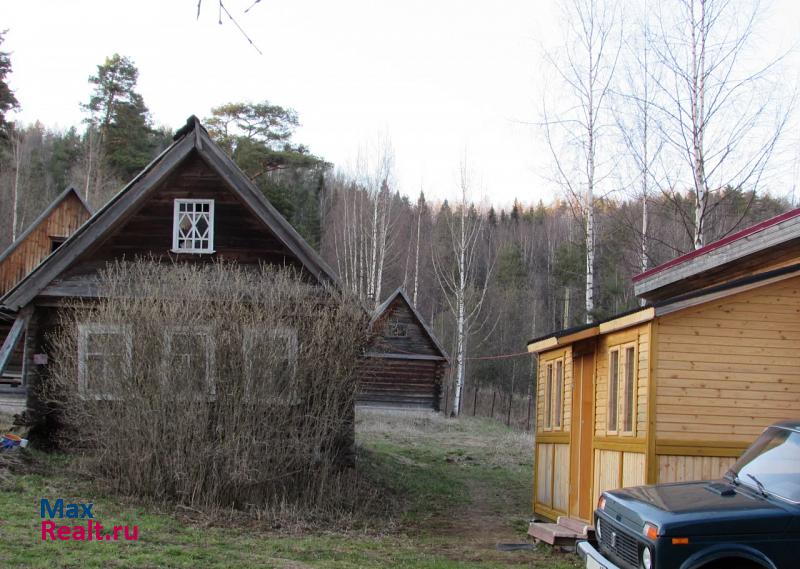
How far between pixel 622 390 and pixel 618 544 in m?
3.78

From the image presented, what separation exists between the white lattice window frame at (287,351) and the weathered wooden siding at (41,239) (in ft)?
59.3

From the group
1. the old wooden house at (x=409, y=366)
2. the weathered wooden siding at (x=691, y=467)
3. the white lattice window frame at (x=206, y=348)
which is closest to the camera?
the weathered wooden siding at (x=691, y=467)

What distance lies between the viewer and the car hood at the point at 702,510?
24.0 feet

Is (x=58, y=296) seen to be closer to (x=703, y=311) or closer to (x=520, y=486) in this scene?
(x=520, y=486)

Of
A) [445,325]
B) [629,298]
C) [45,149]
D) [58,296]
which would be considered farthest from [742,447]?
[45,149]

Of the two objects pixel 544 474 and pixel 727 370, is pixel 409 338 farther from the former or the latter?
pixel 727 370

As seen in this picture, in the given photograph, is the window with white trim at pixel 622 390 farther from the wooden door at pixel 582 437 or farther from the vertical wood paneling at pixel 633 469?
the wooden door at pixel 582 437

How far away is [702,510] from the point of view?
758 cm

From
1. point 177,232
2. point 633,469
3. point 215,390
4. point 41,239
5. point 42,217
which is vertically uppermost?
point 42,217

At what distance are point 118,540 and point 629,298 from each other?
38188 millimetres

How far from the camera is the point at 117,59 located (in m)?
52.4

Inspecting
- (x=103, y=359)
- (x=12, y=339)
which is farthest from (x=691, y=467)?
(x=12, y=339)

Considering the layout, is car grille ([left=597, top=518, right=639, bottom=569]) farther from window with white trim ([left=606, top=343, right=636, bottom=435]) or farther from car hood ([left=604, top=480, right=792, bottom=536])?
window with white trim ([left=606, top=343, right=636, bottom=435])

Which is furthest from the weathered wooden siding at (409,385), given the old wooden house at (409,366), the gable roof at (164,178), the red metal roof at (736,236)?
the red metal roof at (736,236)
